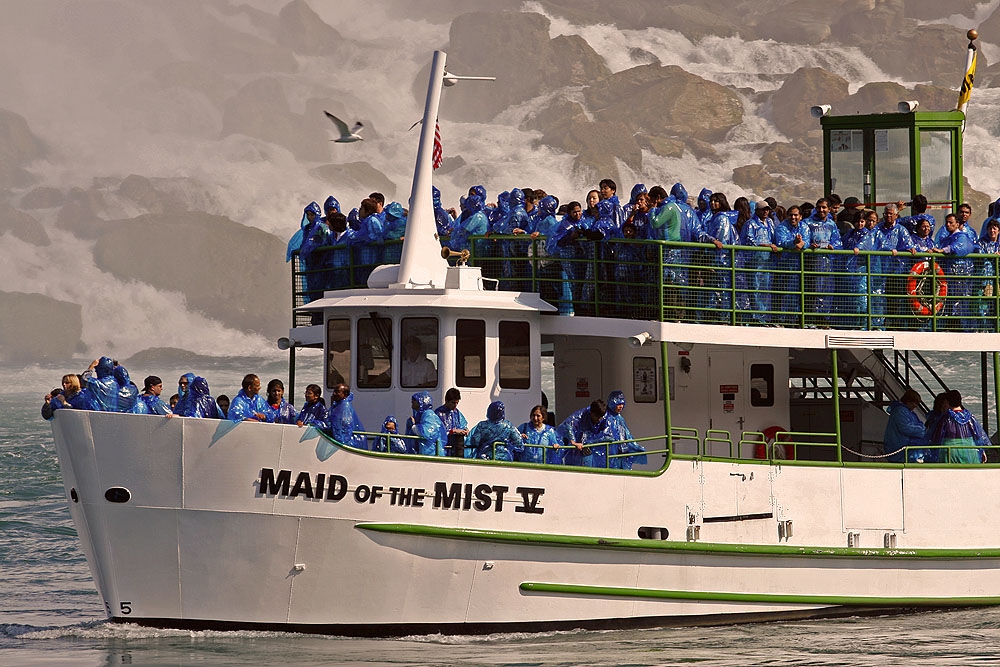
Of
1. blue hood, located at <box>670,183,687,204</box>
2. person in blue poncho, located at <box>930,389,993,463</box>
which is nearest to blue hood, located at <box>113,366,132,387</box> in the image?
blue hood, located at <box>670,183,687,204</box>

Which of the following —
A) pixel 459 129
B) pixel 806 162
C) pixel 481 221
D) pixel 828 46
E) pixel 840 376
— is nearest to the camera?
pixel 481 221

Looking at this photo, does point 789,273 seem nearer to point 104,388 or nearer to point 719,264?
point 719,264

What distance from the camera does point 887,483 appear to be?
16094 millimetres

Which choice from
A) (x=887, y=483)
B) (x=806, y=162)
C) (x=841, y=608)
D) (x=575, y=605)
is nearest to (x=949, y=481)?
(x=887, y=483)

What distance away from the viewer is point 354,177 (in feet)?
355

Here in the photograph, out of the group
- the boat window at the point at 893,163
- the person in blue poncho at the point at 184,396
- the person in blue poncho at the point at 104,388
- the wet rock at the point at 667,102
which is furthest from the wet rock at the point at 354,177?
the person in blue poncho at the point at 104,388

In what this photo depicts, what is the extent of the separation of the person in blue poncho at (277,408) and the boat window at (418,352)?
4.40 ft

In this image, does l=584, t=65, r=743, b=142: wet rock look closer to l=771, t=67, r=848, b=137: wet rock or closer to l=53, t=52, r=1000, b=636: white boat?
l=771, t=67, r=848, b=137: wet rock

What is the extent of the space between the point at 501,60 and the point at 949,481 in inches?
4294

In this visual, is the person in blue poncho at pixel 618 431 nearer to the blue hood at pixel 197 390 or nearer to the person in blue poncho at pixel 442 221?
the person in blue poncho at pixel 442 221

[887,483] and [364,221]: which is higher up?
[364,221]

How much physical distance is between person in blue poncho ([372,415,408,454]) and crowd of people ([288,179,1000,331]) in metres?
2.69

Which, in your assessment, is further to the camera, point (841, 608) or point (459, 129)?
point (459, 129)

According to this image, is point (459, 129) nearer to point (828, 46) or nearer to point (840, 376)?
point (828, 46)
